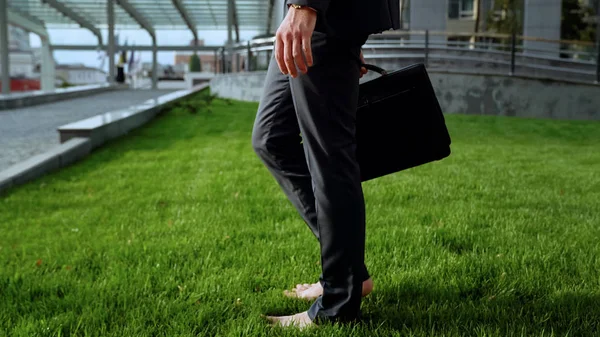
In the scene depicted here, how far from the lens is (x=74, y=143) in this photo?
7.13m

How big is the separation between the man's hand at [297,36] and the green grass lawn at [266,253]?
0.82 metres

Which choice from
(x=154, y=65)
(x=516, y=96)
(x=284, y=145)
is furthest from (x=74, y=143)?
(x=154, y=65)

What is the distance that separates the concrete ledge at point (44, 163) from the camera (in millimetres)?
5293

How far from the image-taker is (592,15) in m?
25.7

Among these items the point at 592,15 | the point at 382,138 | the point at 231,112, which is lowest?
the point at 231,112

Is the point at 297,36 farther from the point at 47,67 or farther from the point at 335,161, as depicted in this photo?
the point at 47,67

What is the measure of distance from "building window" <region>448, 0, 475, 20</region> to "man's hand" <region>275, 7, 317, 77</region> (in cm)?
3057

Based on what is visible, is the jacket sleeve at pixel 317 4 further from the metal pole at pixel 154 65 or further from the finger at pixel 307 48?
the metal pole at pixel 154 65

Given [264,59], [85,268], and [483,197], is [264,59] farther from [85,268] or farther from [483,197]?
[85,268]

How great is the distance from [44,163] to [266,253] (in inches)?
147

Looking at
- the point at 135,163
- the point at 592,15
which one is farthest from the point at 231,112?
the point at 592,15

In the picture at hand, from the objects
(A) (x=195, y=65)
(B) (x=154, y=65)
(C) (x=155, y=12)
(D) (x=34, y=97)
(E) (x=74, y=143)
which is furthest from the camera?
(B) (x=154, y=65)

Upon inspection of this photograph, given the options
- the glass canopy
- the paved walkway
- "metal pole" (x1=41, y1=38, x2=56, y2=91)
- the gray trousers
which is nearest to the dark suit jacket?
the gray trousers

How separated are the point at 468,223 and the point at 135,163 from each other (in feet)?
12.9
